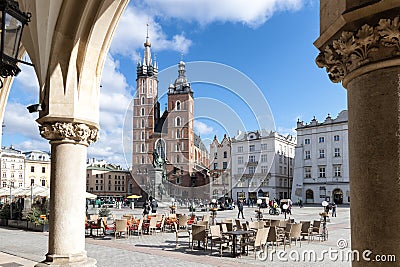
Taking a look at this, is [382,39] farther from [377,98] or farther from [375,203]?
[375,203]

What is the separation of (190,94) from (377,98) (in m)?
76.6

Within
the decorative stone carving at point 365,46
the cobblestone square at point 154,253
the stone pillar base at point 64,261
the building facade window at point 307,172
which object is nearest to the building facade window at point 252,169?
the building facade window at point 307,172

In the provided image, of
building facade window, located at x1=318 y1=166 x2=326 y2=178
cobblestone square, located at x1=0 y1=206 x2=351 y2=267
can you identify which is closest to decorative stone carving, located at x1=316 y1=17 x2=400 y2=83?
cobblestone square, located at x1=0 y1=206 x2=351 y2=267

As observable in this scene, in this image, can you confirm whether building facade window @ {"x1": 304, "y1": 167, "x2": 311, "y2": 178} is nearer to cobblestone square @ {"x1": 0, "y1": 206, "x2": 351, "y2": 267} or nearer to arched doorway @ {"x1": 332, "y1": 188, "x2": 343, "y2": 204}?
A: arched doorway @ {"x1": 332, "y1": 188, "x2": 343, "y2": 204}

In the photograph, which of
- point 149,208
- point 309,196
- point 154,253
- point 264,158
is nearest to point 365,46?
point 154,253

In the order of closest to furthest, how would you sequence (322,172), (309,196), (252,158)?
Answer: (322,172) < (309,196) < (252,158)

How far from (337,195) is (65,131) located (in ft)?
169

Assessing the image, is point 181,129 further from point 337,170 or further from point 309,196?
point 337,170

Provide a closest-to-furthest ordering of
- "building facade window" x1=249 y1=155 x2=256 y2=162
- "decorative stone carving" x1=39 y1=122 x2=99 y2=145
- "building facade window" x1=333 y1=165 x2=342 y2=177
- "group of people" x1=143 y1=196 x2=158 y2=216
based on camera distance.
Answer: "decorative stone carving" x1=39 y1=122 x2=99 y2=145
"group of people" x1=143 y1=196 x2=158 y2=216
"building facade window" x1=333 y1=165 x2=342 y2=177
"building facade window" x1=249 y1=155 x2=256 y2=162

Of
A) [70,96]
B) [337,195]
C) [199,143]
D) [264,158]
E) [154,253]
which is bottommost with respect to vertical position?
[337,195]

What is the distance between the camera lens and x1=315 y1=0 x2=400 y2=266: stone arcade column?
5.58ft

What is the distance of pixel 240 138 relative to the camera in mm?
66688

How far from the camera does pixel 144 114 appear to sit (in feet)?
264

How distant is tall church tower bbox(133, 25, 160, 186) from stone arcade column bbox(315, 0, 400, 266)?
70.9m
